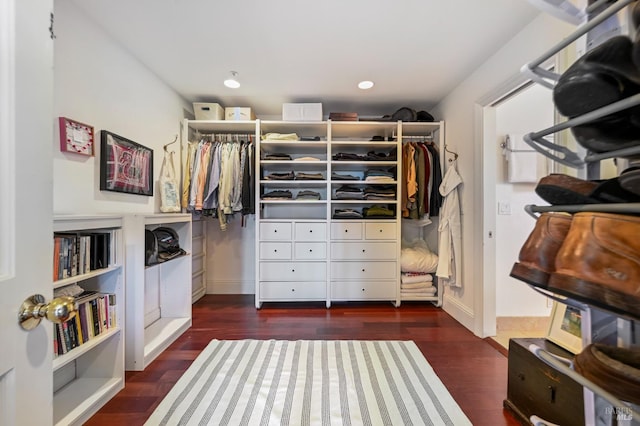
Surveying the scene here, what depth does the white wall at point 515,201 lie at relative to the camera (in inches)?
87.7

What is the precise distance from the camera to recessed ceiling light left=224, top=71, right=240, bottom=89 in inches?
85.1

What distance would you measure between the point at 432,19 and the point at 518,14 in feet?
1.59

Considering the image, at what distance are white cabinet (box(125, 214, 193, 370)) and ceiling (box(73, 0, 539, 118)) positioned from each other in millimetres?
1205

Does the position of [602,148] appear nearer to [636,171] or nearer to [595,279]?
[636,171]

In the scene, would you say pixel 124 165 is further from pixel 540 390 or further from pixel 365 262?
pixel 540 390

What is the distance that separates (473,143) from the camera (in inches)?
83.7

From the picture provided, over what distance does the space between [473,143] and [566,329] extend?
1468 millimetres

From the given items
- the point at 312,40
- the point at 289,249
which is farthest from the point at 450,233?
the point at 312,40

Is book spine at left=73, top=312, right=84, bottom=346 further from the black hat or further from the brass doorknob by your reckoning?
the black hat

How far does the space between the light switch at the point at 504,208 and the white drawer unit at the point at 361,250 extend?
0.98m

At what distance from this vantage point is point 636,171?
54cm

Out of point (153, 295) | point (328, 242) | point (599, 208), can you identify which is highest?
point (599, 208)

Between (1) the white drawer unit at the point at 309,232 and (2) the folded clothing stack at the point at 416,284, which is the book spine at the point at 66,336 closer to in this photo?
(1) the white drawer unit at the point at 309,232

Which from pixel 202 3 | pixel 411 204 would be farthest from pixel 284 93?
pixel 411 204
